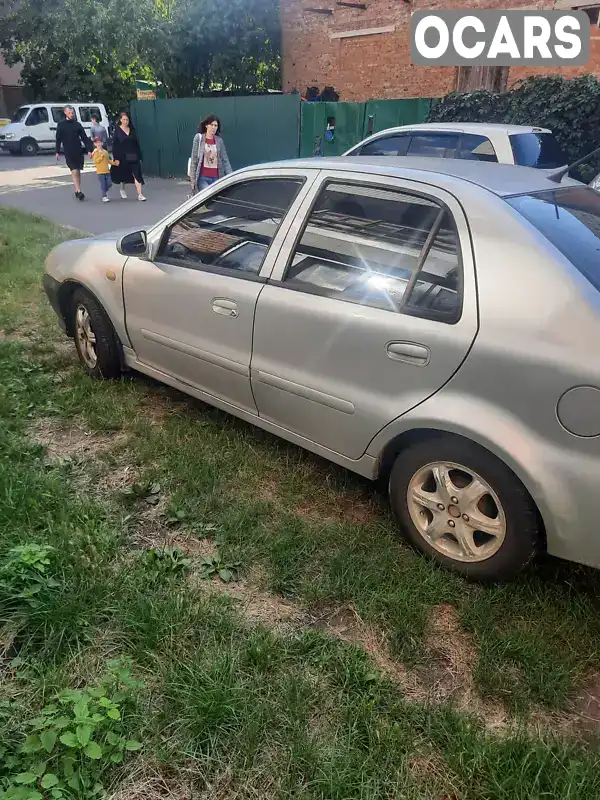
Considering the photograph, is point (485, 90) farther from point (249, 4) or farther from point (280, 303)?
point (280, 303)

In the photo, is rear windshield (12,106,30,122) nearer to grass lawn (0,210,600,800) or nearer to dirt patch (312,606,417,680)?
grass lawn (0,210,600,800)

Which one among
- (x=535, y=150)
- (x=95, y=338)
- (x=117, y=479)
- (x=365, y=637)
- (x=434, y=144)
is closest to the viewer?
(x=365, y=637)

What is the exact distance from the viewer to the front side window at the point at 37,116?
2602 centimetres

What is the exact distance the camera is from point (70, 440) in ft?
12.3

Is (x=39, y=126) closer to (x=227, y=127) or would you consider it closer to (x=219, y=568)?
(x=227, y=127)

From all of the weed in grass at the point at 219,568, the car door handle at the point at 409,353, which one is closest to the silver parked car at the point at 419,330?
the car door handle at the point at 409,353

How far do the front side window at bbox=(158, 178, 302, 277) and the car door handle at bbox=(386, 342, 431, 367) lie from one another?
3.06 feet

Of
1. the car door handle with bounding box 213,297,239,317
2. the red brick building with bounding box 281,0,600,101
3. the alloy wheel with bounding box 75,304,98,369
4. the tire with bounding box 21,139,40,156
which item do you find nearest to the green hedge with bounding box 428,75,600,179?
the red brick building with bounding box 281,0,600,101

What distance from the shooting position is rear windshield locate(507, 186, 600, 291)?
237 cm

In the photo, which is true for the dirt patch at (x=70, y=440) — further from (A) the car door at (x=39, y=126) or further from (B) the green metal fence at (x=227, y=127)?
(A) the car door at (x=39, y=126)

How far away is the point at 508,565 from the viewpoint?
2459 millimetres

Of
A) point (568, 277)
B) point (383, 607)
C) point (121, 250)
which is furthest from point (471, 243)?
point (121, 250)

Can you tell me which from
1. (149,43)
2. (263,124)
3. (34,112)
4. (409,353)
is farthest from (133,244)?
(34,112)

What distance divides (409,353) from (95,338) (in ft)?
8.05
